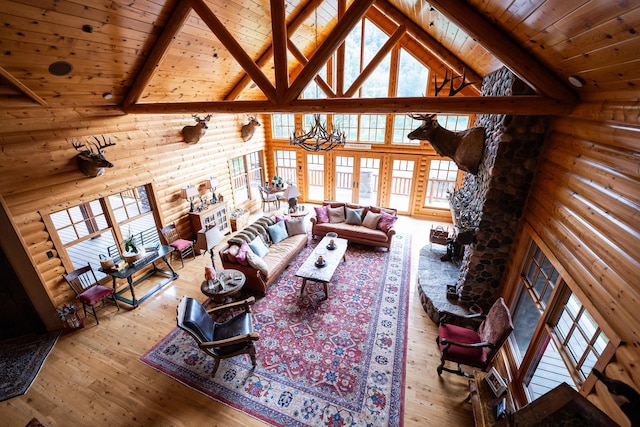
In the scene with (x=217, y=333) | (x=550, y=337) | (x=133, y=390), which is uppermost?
(x=550, y=337)

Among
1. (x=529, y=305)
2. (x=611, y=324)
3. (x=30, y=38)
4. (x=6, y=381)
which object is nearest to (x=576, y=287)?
(x=611, y=324)

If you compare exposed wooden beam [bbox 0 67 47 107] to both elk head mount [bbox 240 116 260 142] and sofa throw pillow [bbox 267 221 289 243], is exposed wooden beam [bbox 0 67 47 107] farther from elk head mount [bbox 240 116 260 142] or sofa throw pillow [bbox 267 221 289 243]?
elk head mount [bbox 240 116 260 142]

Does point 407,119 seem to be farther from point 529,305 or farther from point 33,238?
point 33,238


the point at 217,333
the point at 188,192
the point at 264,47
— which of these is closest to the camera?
the point at 217,333

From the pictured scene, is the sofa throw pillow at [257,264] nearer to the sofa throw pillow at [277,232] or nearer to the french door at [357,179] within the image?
the sofa throw pillow at [277,232]

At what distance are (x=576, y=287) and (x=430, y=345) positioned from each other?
225 cm

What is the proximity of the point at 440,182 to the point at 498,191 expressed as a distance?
14.7ft

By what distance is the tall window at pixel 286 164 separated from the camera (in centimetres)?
970

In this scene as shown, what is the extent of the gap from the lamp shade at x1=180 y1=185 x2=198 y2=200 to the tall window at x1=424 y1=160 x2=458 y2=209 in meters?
6.65

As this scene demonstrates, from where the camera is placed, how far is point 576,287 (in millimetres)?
2367

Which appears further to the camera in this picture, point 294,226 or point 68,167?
point 294,226

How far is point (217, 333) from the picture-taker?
3.83m

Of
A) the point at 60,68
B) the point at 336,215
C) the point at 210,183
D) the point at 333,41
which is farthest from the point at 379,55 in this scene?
the point at 60,68

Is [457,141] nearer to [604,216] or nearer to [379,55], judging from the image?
[379,55]
